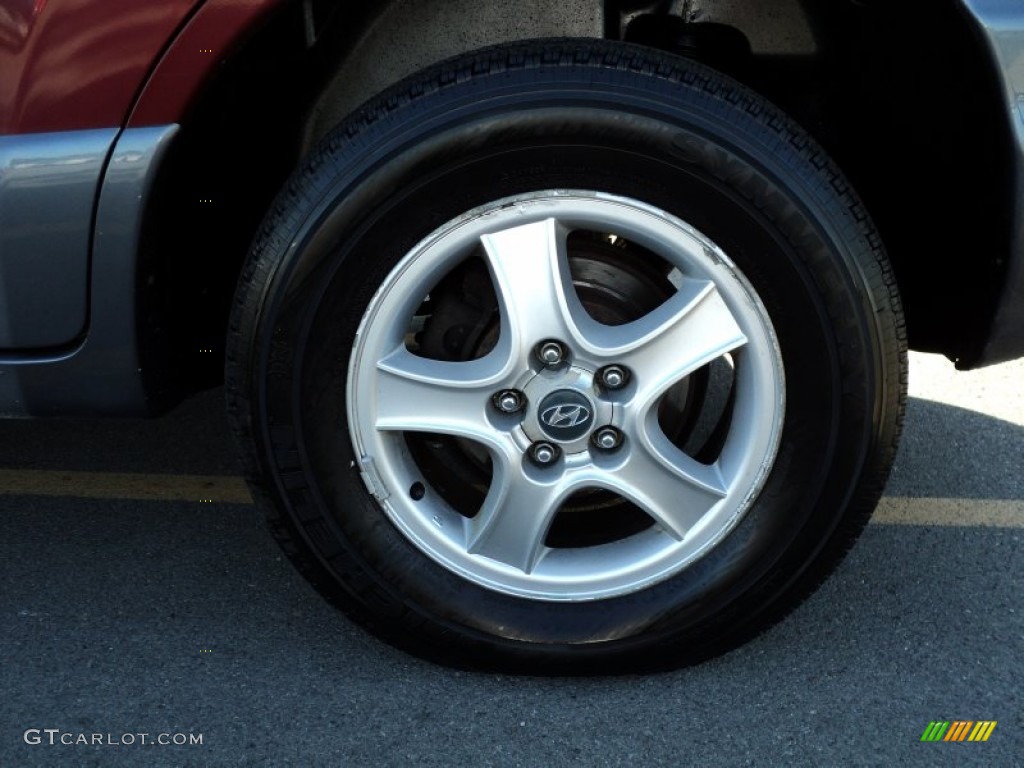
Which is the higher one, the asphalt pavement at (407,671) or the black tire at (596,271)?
the black tire at (596,271)

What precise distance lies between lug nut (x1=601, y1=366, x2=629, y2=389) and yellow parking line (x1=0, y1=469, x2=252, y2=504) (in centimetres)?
105

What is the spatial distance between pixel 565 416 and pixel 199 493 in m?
1.12

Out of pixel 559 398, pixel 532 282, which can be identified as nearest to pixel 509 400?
pixel 559 398

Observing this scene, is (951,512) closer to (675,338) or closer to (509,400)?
(675,338)

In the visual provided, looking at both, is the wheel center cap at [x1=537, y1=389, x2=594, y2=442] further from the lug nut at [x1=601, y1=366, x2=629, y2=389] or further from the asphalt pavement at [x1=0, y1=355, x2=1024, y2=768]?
the asphalt pavement at [x1=0, y1=355, x2=1024, y2=768]

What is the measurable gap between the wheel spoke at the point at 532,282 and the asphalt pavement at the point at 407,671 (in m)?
0.60

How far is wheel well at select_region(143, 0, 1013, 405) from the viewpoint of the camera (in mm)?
1624

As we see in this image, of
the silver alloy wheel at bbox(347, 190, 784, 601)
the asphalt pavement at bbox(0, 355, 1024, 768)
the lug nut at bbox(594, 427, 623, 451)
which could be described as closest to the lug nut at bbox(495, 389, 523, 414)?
the silver alloy wheel at bbox(347, 190, 784, 601)

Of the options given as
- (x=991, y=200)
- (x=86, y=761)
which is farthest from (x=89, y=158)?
(x=991, y=200)

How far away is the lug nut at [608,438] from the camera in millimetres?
1648

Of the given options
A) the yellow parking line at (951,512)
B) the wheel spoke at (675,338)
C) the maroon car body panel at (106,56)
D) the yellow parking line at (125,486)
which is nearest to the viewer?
the maroon car body panel at (106,56)

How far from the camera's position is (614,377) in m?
1.63

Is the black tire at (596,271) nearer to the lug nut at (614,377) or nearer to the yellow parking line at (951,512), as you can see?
the lug nut at (614,377)
